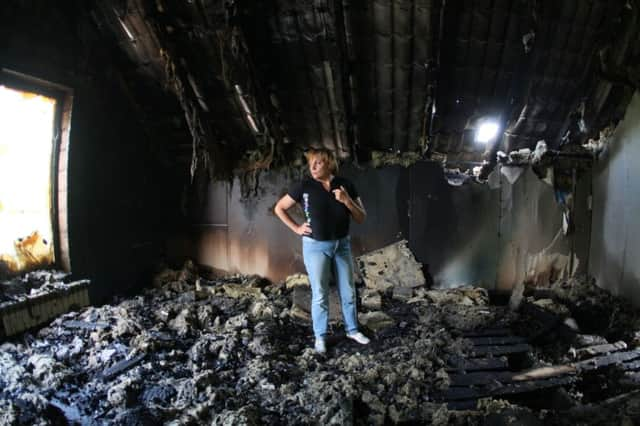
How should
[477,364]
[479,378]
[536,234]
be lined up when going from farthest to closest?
[536,234] < [477,364] < [479,378]

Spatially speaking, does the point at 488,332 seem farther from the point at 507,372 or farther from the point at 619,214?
the point at 619,214

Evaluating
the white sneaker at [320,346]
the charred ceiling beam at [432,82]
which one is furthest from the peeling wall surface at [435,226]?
the white sneaker at [320,346]

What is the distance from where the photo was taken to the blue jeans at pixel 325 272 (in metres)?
3.59

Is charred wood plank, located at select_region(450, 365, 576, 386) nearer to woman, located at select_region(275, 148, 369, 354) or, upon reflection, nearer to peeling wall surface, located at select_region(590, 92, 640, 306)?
woman, located at select_region(275, 148, 369, 354)

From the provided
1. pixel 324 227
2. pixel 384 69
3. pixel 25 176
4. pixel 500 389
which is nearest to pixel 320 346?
pixel 324 227

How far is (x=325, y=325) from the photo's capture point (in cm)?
374

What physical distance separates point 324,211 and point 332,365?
4.37ft

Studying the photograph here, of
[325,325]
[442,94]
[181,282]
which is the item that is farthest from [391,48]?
[181,282]

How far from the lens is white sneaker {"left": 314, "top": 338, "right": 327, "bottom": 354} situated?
3.65 metres

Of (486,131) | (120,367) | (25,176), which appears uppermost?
(486,131)

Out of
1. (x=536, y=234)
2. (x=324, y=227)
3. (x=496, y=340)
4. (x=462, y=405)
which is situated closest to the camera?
(x=462, y=405)

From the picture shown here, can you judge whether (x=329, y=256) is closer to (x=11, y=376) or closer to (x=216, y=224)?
(x=11, y=376)

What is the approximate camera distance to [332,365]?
3.43m

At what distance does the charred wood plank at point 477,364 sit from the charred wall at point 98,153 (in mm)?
4283
